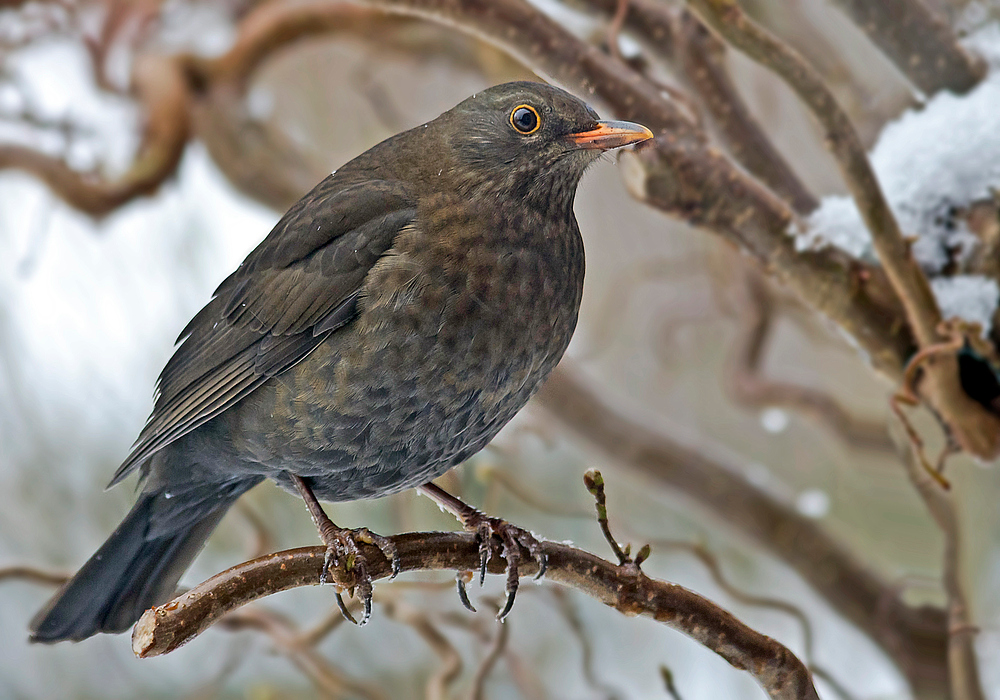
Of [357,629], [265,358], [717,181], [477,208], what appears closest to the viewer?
[477,208]

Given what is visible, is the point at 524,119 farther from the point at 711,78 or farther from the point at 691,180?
the point at 711,78

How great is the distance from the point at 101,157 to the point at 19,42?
1.73ft

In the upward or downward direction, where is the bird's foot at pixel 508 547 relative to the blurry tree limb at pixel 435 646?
upward

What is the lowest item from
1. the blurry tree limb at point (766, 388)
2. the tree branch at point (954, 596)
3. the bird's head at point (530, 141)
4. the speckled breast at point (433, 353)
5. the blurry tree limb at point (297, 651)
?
the blurry tree limb at point (297, 651)

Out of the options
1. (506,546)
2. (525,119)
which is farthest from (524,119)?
(506,546)

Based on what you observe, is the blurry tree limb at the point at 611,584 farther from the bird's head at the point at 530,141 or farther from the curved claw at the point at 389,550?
the bird's head at the point at 530,141

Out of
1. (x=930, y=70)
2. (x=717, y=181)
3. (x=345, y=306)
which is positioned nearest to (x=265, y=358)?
(x=345, y=306)

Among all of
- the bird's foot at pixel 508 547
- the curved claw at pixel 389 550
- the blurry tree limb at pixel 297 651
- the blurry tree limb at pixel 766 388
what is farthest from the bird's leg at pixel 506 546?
the blurry tree limb at pixel 766 388

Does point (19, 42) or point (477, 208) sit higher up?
point (19, 42)

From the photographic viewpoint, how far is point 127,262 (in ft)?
10.2

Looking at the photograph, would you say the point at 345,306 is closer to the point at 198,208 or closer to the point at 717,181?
the point at 717,181

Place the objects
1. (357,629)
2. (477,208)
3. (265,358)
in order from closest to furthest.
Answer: (477,208), (265,358), (357,629)

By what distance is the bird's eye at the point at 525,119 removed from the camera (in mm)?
1604

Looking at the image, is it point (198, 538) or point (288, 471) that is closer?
point (288, 471)
